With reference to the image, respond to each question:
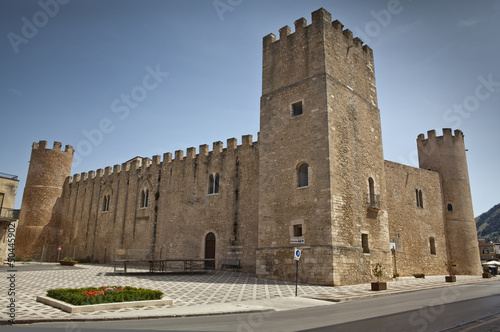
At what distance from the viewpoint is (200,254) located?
2216cm

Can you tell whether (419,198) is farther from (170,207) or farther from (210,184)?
(170,207)

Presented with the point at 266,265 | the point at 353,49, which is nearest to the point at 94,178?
the point at 266,265

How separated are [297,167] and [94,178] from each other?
886 inches

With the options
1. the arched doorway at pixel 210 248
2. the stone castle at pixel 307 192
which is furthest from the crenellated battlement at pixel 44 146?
the arched doorway at pixel 210 248

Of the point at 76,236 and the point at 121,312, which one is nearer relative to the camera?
the point at 121,312

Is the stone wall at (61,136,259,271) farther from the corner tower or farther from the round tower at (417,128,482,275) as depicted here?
the round tower at (417,128,482,275)

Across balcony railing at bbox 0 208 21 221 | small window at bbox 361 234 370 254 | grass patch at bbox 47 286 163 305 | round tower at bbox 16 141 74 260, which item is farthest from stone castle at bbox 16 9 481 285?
balcony railing at bbox 0 208 21 221

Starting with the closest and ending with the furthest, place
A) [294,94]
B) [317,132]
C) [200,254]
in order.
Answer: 1. [317,132]
2. [294,94]
3. [200,254]

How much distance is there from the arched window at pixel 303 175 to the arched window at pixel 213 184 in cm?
708

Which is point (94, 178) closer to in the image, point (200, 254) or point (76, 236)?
point (76, 236)

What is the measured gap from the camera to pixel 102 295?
9055 millimetres

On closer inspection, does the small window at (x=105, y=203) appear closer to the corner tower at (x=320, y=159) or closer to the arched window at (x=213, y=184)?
the arched window at (x=213, y=184)

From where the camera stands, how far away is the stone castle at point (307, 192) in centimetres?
1620

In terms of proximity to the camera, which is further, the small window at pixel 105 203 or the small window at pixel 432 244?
the small window at pixel 105 203
